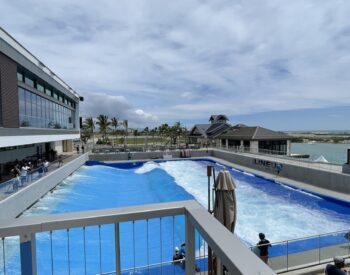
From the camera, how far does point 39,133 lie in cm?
1938

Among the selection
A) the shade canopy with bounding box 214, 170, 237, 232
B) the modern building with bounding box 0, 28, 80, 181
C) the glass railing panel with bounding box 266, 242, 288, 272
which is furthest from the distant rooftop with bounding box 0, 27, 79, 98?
the glass railing panel with bounding box 266, 242, 288, 272

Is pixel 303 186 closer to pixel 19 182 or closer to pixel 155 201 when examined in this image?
pixel 155 201

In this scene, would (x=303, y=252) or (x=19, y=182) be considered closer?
(x=303, y=252)

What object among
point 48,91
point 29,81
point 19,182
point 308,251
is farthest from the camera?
point 48,91

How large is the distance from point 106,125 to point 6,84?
45.2 meters

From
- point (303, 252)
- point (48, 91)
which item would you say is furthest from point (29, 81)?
point (303, 252)

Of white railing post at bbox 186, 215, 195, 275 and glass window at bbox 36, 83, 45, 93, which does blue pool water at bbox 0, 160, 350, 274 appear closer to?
white railing post at bbox 186, 215, 195, 275

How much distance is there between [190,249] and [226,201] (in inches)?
140

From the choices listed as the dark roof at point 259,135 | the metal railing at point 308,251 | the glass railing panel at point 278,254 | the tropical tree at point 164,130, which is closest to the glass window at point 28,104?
the glass railing panel at point 278,254

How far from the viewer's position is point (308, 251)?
25.1 feet

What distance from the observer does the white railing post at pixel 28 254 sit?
1.99 meters

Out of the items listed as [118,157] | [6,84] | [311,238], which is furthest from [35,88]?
[311,238]

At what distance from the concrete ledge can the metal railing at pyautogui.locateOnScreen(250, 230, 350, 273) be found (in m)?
8.18

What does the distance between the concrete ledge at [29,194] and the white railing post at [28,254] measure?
707cm
